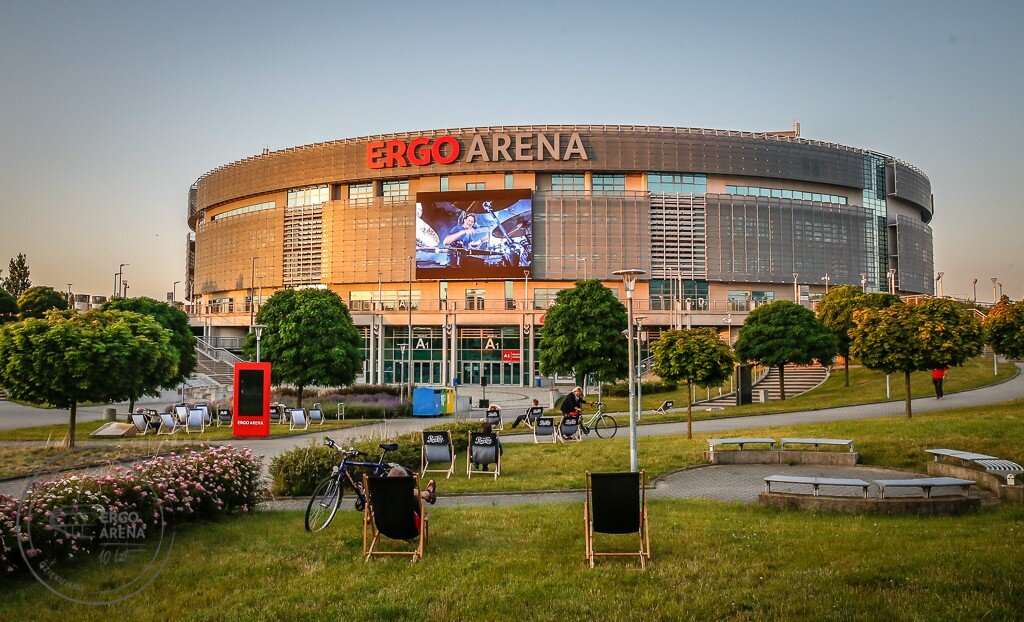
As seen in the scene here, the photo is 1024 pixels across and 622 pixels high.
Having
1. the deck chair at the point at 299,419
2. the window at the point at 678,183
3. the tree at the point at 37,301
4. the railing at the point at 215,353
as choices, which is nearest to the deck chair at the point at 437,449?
the deck chair at the point at 299,419

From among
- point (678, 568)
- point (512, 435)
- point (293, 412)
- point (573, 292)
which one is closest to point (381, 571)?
point (678, 568)

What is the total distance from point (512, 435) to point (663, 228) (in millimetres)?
51205

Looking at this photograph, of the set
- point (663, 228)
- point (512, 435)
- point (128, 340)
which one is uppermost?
point (663, 228)

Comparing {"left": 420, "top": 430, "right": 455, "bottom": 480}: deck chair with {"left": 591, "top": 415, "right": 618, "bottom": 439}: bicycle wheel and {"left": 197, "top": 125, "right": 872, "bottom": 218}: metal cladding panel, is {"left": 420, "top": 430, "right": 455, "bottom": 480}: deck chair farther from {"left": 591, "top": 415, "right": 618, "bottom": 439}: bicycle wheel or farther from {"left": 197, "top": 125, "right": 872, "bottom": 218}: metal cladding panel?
{"left": 197, "top": 125, "right": 872, "bottom": 218}: metal cladding panel

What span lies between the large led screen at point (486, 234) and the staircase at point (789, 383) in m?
27.7

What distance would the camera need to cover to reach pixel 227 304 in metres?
79.1

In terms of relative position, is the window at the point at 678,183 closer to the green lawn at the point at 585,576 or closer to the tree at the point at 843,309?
the tree at the point at 843,309

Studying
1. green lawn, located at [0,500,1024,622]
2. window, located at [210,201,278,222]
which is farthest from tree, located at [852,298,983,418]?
window, located at [210,201,278,222]

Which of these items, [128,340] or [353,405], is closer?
[128,340]

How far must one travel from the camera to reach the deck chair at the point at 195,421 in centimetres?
2537

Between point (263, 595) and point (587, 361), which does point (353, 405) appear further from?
point (263, 595)

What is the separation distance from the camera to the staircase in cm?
3697

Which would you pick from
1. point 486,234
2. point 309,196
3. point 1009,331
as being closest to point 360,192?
point 309,196

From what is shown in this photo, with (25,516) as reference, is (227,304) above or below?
above
